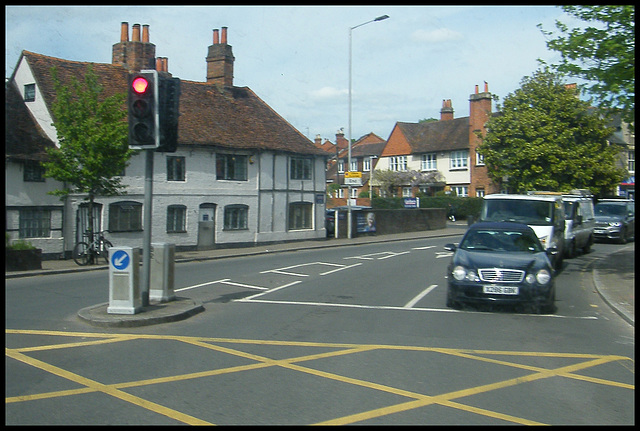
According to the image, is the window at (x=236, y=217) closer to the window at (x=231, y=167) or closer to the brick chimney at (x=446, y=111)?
the window at (x=231, y=167)

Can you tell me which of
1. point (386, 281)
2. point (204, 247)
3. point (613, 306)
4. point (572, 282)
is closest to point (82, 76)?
point (204, 247)

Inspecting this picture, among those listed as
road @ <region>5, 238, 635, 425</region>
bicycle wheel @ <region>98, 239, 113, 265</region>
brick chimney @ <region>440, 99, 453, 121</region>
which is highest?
brick chimney @ <region>440, 99, 453, 121</region>

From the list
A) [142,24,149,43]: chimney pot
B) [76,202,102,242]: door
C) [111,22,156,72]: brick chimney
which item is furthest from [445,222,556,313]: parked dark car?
[142,24,149,43]: chimney pot

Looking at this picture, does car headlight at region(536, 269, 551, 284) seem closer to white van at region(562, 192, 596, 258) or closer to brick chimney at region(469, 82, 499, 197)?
white van at region(562, 192, 596, 258)

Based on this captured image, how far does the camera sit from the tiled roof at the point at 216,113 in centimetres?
2697

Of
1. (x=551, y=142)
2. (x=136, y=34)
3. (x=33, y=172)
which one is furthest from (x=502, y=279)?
(x=551, y=142)

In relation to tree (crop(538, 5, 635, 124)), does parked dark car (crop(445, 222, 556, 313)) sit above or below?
below

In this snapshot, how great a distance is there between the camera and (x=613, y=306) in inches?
479

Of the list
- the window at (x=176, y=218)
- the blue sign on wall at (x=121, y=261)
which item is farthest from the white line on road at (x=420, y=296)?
the window at (x=176, y=218)

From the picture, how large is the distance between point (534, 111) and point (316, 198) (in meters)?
16.0

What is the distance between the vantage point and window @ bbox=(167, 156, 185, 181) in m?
27.9

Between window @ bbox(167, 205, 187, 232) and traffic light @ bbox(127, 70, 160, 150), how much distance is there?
1747 cm

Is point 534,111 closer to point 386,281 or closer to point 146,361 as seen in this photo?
point 386,281

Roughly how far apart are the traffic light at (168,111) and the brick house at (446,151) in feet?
148
